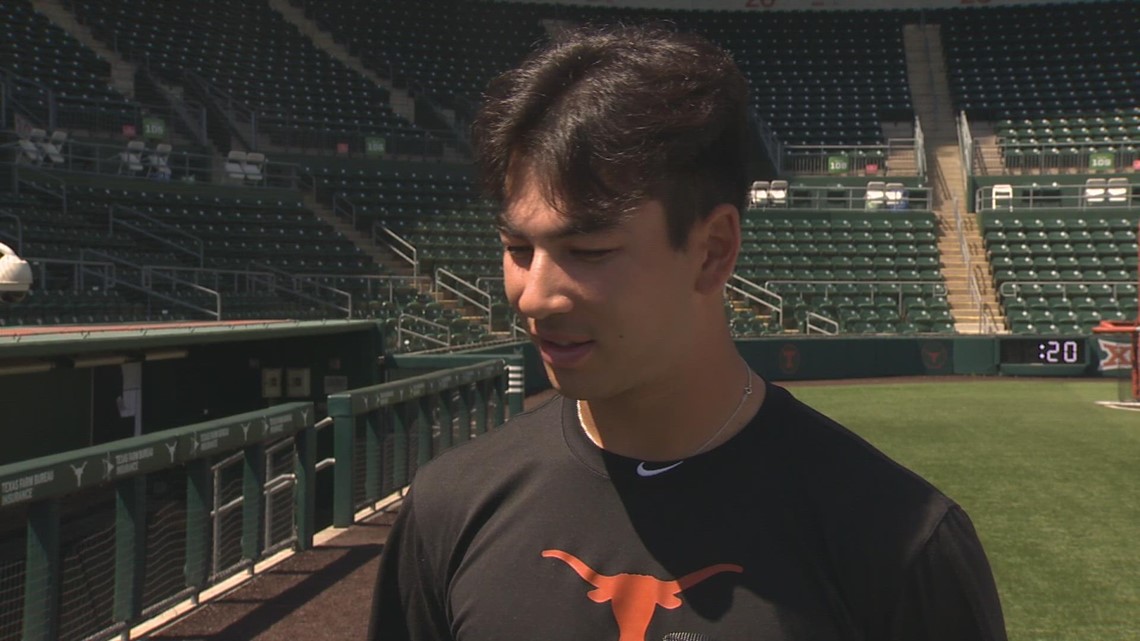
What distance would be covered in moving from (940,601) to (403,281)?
72.1 ft

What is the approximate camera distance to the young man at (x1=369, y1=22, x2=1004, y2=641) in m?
1.55

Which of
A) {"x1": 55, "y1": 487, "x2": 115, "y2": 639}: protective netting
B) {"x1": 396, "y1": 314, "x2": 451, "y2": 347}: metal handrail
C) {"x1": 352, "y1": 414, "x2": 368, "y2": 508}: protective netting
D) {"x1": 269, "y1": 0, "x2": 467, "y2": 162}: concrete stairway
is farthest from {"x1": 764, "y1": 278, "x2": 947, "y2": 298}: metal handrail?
{"x1": 55, "y1": 487, "x2": 115, "y2": 639}: protective netting

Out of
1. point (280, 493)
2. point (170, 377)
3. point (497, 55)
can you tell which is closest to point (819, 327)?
point (497, 55)

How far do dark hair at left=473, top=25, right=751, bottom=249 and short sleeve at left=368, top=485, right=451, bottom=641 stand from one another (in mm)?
590

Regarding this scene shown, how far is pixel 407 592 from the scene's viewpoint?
1.87 m

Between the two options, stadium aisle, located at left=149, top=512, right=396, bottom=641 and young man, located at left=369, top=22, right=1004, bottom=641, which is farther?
stadium aisle, located at left=149, top=512, right=396, bottom=641

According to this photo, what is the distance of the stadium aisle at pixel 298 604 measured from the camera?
A: 6.02 meters

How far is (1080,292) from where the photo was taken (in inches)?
1075

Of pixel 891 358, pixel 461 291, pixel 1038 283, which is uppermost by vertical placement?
pixel 1038 283

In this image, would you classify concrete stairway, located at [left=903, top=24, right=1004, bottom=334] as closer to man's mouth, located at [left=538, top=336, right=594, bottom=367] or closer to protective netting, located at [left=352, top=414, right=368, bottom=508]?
protective netting, located at [left=352, top=414, right=368, bottom=508]

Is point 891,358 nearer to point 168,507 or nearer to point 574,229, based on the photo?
point 168,507

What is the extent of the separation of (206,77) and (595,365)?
29030 millimetres

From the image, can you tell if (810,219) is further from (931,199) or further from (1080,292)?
(1080,292)

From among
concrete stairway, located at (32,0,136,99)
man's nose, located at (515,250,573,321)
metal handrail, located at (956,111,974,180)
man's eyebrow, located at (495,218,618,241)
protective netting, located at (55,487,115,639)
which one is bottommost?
→ protective netting, located at (55,487,115,639)
